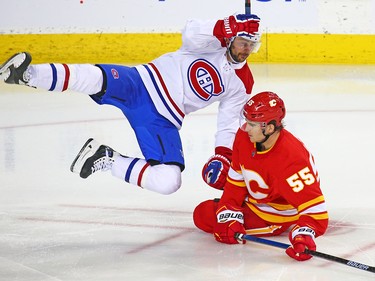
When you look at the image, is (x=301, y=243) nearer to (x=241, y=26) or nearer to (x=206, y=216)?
(x=206, y=216)

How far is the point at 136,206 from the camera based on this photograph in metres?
3.72

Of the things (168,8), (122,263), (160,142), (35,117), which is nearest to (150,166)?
(160,142)

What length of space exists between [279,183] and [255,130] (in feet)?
0.64

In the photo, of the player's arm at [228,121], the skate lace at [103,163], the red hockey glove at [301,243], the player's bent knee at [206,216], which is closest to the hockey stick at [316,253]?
the red hockey glove at [301,243]

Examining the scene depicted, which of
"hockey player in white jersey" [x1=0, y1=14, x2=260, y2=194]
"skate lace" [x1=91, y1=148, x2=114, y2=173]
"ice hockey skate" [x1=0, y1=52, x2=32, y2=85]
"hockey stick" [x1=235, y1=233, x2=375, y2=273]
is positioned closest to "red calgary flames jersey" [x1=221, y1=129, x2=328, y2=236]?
"hockey stick" [x1=235, y1=233, x2=375, y2=273]

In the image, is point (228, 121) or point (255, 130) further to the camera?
point (228, 121)

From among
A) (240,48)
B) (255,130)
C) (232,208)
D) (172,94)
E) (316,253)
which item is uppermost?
(240,48)

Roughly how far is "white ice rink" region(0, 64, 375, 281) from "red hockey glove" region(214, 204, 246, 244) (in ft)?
0.11

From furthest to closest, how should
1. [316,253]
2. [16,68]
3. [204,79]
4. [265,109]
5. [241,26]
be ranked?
[204,79] → [241,26] → [16,68] → [265,109] → [316,253]

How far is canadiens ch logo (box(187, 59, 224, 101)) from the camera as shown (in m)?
3.53

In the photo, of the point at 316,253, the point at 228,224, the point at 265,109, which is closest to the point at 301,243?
the point at 316,253

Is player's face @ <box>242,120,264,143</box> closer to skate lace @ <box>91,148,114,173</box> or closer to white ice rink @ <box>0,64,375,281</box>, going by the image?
white ice rink @ <box>0,64,375,281</box>

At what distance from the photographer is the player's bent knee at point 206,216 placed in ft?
10.7

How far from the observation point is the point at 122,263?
2928 mm
